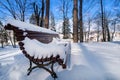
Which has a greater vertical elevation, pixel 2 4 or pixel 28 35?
pixel 2 4

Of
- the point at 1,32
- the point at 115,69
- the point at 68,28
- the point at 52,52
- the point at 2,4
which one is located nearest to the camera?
the point at 52,52

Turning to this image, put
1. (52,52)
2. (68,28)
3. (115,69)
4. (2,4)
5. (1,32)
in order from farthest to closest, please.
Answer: (68,28), (1,32), (2,4), (115,69), (52,52)

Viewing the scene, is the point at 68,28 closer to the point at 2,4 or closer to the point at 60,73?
the point at 2,4

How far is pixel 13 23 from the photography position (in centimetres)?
347

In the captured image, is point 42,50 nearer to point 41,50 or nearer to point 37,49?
point 41,50

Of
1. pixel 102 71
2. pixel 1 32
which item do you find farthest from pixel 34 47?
pixel 1 32

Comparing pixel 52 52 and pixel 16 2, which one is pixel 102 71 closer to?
pixel 52 52

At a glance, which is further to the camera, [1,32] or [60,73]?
[1,32]

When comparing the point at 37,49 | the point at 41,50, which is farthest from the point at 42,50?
the point at 37,49

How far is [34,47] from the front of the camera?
A: 371 cm

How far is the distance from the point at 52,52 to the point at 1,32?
33.4 metres

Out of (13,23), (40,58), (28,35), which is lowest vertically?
(40,58)

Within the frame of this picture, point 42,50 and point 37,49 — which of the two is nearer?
point 42,50

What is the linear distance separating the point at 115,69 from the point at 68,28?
44.7 m
